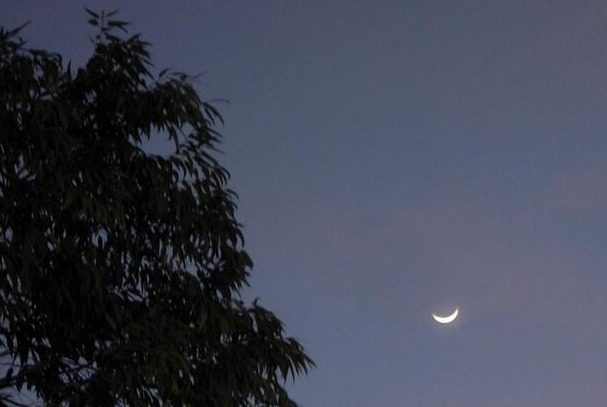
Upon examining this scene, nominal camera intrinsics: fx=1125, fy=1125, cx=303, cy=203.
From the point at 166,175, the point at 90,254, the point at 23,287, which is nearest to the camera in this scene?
the point at 23,287

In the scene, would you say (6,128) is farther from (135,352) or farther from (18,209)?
(135,352)

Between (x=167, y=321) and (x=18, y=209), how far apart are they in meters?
2.05

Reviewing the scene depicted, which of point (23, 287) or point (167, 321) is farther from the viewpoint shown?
point (167, 321)

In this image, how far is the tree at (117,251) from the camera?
1138cm

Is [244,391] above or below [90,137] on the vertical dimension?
below

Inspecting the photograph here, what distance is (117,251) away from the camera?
12.4 metres

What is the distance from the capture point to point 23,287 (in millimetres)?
11102

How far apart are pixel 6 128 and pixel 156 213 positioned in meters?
2.07

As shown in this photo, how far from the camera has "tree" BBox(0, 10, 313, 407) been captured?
11.4m

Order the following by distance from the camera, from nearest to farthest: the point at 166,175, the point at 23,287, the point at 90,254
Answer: the point at 23,287
the point at 90,254
the point at 166,175

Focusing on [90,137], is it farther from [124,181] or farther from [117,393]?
[117,393]

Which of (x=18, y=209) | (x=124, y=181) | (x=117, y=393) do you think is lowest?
(x=117, y=393)

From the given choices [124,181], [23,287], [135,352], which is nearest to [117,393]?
[135,352]

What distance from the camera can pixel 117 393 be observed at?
1155 centimetres
